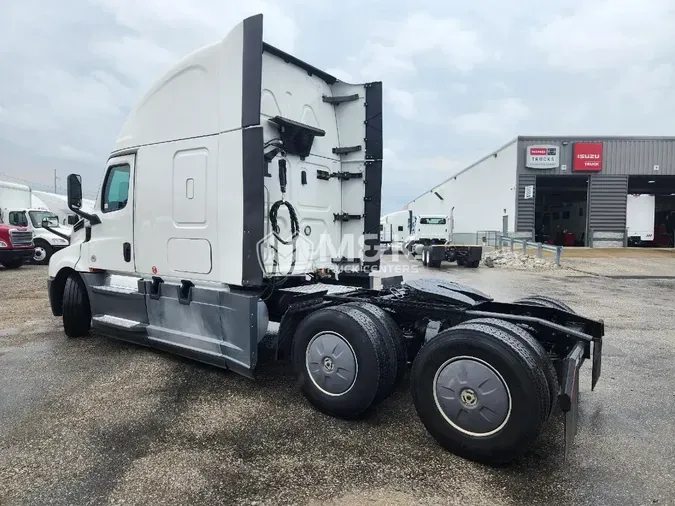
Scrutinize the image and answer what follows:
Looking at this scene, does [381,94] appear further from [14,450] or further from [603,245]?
[603,245]

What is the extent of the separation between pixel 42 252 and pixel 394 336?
18.6 meters

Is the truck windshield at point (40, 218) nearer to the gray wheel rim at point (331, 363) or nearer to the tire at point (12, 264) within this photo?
the tire at point (12, 264)

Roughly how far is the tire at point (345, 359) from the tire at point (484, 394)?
0.34m

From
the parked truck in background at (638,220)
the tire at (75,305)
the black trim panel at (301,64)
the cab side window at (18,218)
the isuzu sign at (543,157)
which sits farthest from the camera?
the parked truck in background at (638,220)

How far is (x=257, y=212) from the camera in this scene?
12.6ft

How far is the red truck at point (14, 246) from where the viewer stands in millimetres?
14758

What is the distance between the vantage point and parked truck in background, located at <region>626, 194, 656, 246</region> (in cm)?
2980

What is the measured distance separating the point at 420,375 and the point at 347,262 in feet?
8.38

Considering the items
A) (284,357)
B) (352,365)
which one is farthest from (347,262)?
(352,365)

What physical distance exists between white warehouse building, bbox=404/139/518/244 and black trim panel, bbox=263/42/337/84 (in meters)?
22.2

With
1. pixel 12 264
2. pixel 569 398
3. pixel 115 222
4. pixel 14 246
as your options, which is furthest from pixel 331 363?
pixel 12 264

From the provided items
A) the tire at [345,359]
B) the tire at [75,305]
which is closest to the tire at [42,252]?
the tire at [75,305]

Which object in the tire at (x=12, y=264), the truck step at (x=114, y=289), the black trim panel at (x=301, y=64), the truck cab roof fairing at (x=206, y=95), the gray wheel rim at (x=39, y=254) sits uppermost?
the black trim panel at (x=301, y=64)

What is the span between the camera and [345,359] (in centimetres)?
348
